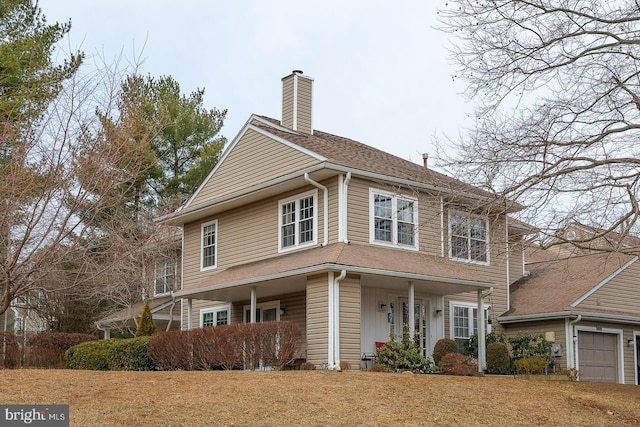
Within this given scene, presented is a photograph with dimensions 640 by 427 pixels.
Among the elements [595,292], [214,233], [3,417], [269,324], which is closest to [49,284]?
[269,324]

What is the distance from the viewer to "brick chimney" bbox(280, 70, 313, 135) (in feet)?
77.0

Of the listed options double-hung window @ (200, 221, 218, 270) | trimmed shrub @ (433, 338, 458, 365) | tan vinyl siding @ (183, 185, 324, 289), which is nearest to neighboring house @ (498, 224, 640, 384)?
trimmed shrub @ (433, 338, 458, 365)

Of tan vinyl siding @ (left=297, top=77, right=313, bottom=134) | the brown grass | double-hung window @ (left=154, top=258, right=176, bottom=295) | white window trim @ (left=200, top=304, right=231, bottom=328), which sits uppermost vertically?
tan vinyl siding @ (left=297, top=77, right=313, bottom=134)

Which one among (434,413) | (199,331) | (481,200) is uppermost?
(481,200)

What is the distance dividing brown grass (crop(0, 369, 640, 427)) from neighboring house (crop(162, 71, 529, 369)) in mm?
2941

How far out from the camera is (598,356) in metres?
22.9

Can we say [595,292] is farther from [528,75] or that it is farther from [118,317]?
[118,317]

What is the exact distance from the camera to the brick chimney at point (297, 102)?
23.5 meters

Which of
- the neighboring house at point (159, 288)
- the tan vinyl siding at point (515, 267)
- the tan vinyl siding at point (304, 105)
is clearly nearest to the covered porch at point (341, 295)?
the tan vinyl siding at point (515, 267)

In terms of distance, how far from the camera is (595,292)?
2270 centimetres

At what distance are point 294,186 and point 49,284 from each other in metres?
6.96

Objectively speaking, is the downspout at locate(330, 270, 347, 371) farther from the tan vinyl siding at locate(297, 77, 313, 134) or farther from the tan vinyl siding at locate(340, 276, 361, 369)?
the tan vinyl siding at locate(297, 77, 313, 134)

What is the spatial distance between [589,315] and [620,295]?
2.36 metres

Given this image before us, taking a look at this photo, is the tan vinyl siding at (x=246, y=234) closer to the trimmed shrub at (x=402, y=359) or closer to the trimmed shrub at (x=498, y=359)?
the trimmed shrub at (x=402, y=359)
